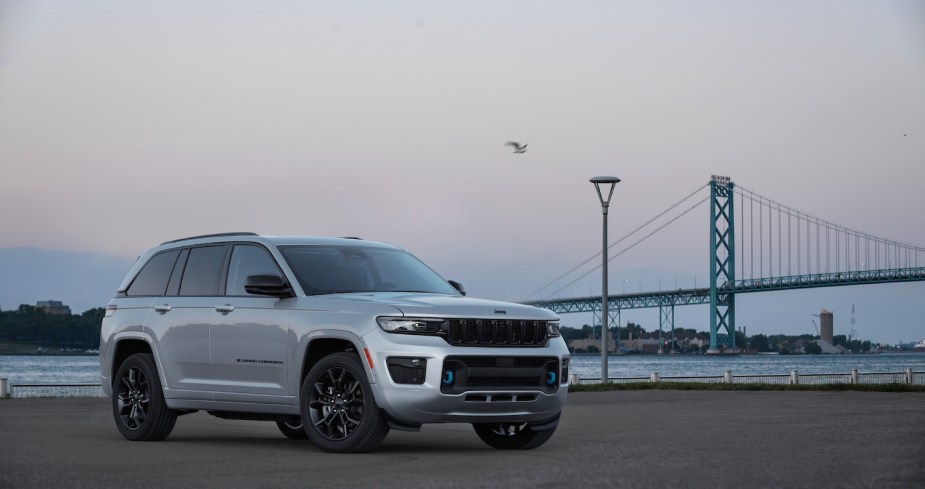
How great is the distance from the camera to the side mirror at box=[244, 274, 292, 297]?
466 inches

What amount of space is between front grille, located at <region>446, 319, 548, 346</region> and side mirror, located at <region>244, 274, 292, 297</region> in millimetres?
1666

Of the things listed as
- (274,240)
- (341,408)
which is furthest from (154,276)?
(341,408)

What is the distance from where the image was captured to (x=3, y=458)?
11164 millimetres

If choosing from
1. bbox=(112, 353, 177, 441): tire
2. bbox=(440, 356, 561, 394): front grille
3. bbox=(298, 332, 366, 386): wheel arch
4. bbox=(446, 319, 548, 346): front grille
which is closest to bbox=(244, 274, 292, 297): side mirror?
bbox=(298, 332, 366, 386): wheel arch

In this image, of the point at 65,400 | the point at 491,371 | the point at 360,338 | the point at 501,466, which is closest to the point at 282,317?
the point at 360,338

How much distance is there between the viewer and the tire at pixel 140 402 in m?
13.3

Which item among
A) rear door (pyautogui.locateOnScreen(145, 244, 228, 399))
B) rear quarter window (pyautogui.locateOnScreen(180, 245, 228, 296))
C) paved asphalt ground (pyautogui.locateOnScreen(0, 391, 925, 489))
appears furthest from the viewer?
rear quarter window (pyautogui.locateOnScreen(180, 245, 228, 296))

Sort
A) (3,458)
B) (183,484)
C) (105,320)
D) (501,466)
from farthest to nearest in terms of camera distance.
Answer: (105,320)
(3,458)
(501,466)
(183,484)

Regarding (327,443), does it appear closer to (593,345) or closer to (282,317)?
A: (282,317)

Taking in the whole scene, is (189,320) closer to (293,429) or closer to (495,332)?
(293,429)

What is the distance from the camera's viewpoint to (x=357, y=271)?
41.8 ft

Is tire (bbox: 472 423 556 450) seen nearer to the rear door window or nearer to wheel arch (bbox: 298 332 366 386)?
wheel arch (bbox: 298 332 366 386)

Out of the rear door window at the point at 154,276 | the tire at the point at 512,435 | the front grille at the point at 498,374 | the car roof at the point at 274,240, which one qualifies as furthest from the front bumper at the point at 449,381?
the rear door window at the point at 154,276

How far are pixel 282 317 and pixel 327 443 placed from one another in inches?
50.4
